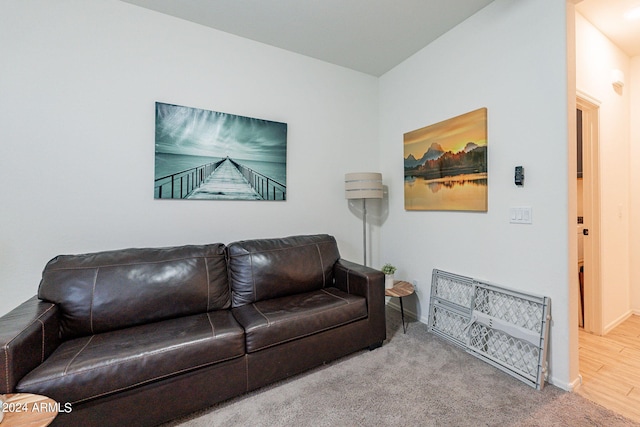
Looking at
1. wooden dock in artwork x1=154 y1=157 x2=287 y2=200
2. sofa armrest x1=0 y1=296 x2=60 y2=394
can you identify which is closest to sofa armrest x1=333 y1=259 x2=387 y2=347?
wooden dock in artwork x1=154 y1=157 x2=287 y2=200

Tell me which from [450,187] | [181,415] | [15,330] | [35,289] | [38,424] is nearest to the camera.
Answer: [38,424]

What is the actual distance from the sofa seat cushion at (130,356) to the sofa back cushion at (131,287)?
10 cm

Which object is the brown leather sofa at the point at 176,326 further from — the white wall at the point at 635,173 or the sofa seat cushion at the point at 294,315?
the white wall at the point at 635,173

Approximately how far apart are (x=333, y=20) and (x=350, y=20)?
15 centimetres

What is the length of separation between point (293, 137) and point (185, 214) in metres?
1.31

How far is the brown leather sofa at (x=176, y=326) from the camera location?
128cm

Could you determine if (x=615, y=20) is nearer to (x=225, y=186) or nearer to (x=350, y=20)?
(x=350, y=20)

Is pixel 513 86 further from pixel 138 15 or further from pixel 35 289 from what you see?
pixel 35 289

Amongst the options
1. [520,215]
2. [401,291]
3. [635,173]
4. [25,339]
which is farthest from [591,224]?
[25,339]

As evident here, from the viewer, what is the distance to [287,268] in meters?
2.28

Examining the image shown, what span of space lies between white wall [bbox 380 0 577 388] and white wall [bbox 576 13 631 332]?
0.75 meters

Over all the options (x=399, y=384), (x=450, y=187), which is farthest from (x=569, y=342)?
(x=450, y=187)

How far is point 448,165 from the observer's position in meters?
2.45

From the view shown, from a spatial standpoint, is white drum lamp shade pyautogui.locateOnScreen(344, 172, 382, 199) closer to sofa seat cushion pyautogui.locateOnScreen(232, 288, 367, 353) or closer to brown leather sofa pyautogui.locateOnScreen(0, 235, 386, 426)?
brown leather sofa pyautogui.locateOnScreen(0, 235, 386, 426)
